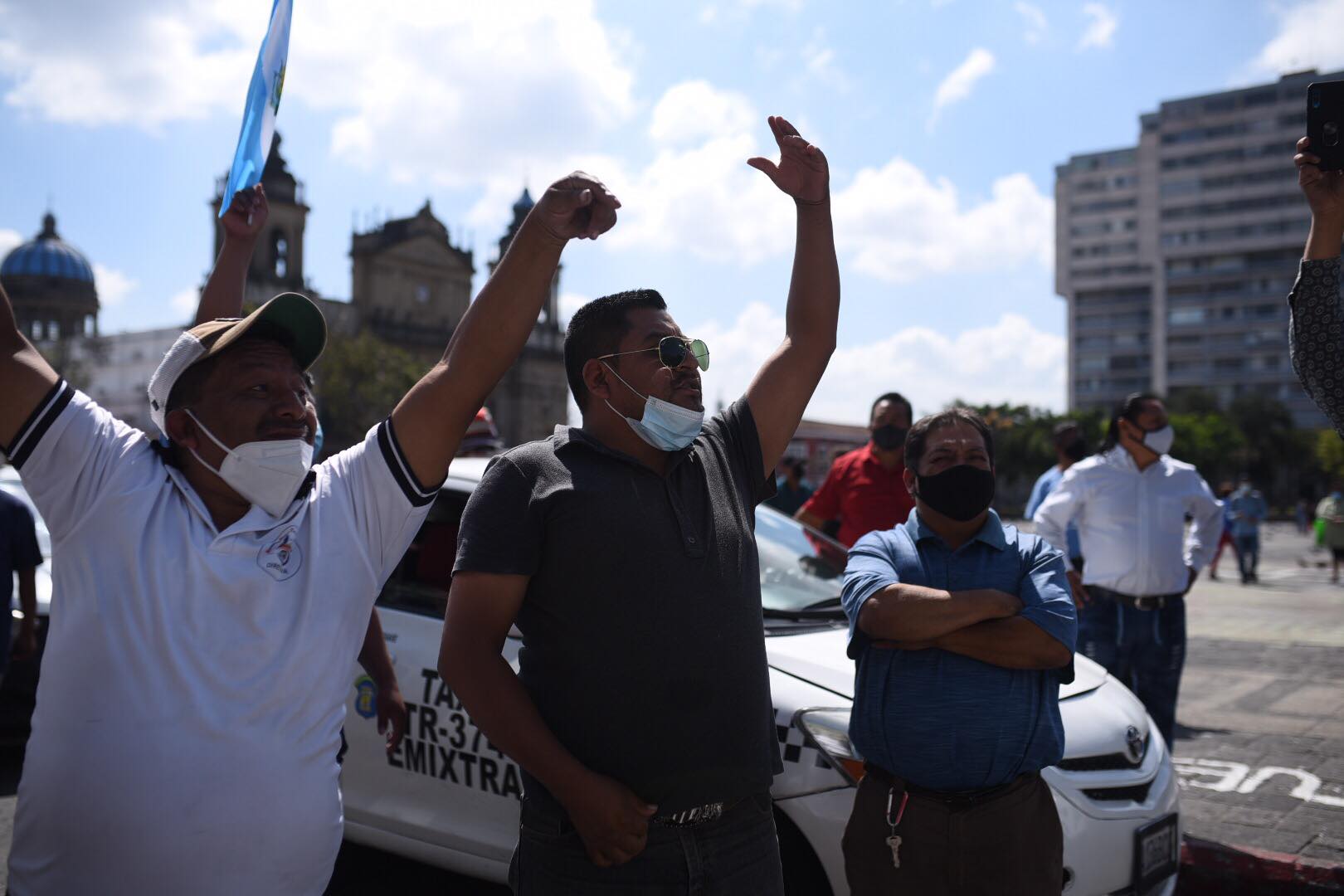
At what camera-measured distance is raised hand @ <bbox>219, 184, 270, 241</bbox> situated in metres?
2.88

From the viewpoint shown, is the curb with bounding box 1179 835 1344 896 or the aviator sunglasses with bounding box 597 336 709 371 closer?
the aviator sunglasses with bounding box 597 336 709 371

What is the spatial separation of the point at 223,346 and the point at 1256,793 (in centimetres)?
549

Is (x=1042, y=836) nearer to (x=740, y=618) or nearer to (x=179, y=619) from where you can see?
(x=740, y=618)

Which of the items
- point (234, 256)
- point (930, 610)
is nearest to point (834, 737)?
point (930, 610)

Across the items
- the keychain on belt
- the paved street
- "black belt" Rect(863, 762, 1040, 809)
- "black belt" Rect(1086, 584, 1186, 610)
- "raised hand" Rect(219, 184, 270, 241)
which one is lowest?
the paved street

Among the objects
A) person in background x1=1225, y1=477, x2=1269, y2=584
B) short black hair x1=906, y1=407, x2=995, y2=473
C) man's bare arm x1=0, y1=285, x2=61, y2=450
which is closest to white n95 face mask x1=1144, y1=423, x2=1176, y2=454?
short black hair x1=906, y1=407, x2=995, y2=473

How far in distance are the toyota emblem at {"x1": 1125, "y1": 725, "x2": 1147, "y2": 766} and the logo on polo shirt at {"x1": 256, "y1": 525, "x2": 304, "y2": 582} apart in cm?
275

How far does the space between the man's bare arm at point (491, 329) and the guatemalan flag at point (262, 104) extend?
3.26ft

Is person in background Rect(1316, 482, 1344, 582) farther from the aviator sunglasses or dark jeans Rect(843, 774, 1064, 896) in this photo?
the aviator sunglasses

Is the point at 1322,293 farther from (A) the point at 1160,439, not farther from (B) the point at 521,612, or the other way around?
(A) the point at 1160,439

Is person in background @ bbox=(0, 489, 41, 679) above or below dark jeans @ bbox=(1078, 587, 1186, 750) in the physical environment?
above

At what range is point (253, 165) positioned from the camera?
2.71 meters

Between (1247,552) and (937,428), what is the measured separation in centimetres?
1929

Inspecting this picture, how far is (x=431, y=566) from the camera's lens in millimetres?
4371
